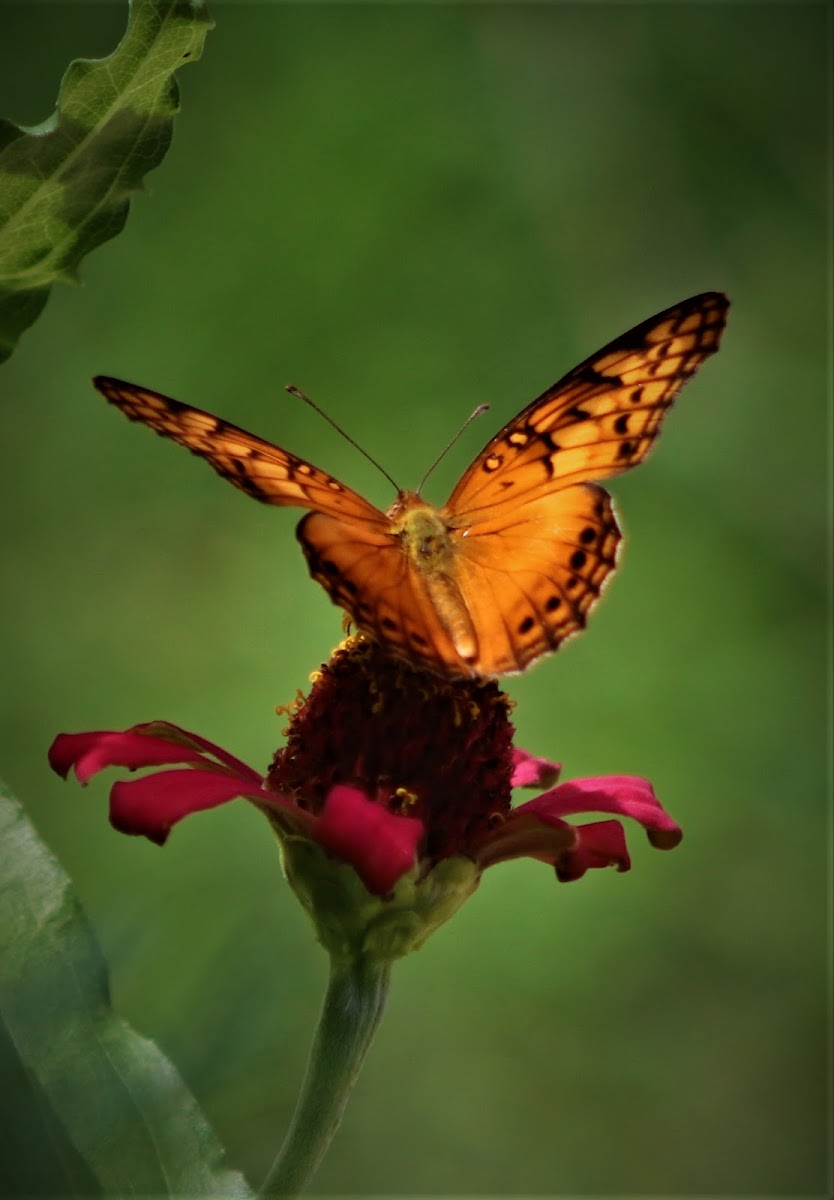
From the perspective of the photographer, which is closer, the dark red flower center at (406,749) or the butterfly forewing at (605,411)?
the dark red flower center at (406,749)

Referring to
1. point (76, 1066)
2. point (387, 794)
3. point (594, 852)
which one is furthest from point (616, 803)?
point (76, 1066)

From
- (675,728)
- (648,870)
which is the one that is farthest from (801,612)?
(648,870)

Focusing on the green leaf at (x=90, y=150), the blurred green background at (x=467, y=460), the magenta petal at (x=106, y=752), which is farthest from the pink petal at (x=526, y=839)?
the blurred green background at (x=467, y=460)

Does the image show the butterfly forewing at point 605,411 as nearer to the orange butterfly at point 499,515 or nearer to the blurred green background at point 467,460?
the orange butterfly at point 499,515

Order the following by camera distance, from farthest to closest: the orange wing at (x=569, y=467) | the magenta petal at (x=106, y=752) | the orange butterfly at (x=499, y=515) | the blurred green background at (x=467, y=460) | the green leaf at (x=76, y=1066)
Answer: the blurred green background at (x=467, y=460) < the orange wing at (x=569, y=467) < the orange butterfly at (x=499, y=515) < the magenta petal at (x=106, y=752) < the green leaf at (x=76, y=1066)

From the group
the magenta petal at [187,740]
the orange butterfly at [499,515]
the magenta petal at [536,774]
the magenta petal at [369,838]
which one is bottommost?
the magenta petal at [187,740]

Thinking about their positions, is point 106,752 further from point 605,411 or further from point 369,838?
point 605,411

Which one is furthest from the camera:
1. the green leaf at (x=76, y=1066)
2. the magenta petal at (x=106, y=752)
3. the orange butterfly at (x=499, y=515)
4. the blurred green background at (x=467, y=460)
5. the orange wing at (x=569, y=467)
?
the blurred green background at (x=467, y=460)
